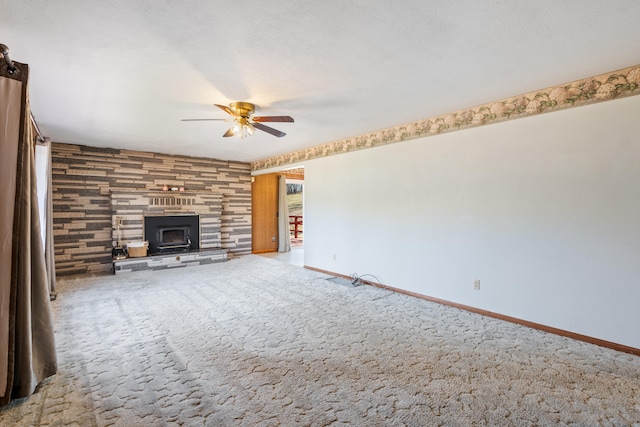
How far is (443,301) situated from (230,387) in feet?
9.97

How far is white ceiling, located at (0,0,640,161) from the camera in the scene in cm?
189

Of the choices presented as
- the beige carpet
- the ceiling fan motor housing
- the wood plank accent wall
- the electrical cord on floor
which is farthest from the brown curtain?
the wood plank accent wall

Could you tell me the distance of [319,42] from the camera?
2.24 meters


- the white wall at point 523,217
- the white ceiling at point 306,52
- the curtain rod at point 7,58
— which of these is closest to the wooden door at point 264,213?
the white wall at point 523,217

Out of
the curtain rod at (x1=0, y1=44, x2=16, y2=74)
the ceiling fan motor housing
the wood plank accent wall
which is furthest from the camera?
the wood plank accent wall

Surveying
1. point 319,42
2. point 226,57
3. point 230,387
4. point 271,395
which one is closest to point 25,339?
point 230,387

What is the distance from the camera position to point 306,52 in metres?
2.39

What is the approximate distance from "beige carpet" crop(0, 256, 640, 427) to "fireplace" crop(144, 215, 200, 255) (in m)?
2.64

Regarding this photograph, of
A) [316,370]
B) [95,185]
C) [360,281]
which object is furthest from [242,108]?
[95,185]

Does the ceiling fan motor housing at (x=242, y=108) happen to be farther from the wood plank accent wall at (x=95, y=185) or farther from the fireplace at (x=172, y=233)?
the fireplace at (x=172, y=233)

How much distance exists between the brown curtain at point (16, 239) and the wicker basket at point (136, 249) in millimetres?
4322

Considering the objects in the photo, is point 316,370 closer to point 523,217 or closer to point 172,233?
point 523,217

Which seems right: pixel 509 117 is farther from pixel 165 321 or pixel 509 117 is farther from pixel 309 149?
pixel 165 321

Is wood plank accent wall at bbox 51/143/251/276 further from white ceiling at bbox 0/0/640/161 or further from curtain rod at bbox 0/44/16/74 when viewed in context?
curtain rod at bbox 0/44/16/74
